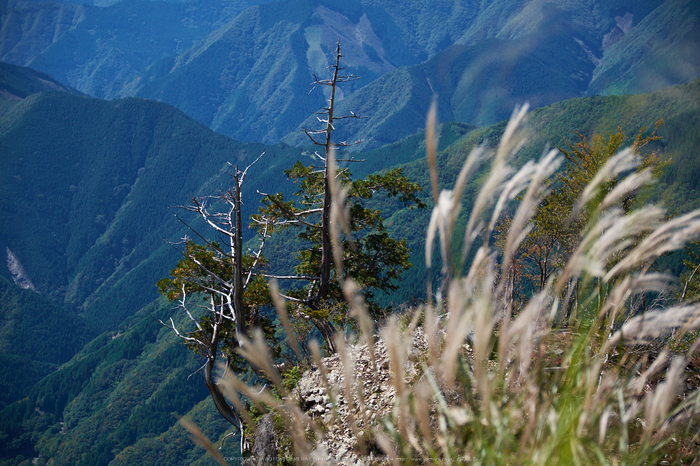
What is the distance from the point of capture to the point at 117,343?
172 metres

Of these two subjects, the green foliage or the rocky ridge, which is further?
the green foliage

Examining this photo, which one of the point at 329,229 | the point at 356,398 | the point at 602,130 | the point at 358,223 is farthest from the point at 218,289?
the point at 602,130

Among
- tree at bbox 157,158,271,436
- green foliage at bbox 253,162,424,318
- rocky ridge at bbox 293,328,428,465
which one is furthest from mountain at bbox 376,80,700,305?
rocky ridge at bbox 293,328,428,465

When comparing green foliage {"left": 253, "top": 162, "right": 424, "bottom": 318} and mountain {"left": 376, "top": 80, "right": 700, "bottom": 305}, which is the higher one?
green foliage {"left": 253, "top": 162, "right": 424, "bottom": 318}

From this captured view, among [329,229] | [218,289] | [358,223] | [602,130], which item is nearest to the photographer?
[218,289]

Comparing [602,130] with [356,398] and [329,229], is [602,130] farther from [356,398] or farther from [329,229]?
[356,398]

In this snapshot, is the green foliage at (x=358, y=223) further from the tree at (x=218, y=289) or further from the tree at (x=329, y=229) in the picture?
the tree at (x=218, y=289)

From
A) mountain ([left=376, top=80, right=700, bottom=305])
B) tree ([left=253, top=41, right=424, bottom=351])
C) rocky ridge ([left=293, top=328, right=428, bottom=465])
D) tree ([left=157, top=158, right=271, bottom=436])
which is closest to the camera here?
rocky ridge ([left=293, top=328, right=428, bottom=465])

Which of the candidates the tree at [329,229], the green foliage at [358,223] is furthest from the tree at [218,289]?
the green foliage at [358,223]

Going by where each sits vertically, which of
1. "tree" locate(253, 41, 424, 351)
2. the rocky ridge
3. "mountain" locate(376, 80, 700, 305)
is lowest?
"mountain" locate(376, 80, 700, 305)

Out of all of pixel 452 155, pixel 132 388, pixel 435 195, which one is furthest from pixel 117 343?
pixel 435 195

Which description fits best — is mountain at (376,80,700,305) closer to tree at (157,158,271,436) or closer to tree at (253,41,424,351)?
tree at (253,41,424,351)

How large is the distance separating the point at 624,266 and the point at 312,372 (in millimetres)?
5870

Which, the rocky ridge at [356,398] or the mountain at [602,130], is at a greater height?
the rocky ridge at [356,398]
